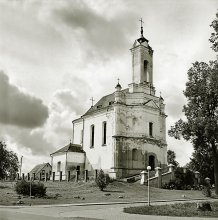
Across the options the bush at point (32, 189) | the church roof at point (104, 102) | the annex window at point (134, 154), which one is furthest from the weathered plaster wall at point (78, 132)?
the bush at point (32, 189)

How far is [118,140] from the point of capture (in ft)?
154

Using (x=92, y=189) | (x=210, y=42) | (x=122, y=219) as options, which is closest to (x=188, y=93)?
(x=210, y=42)

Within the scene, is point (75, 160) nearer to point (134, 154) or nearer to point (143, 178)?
point (134, 154)

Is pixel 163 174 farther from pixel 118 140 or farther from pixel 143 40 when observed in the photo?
pixel 143 40

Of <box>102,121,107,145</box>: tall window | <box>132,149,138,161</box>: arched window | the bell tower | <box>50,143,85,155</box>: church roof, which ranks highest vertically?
the bell tower

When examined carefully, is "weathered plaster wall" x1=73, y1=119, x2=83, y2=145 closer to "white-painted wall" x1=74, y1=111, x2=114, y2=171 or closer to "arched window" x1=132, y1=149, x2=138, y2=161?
"white-painted wall" x1=74, y1=111, x2=114, y2=171

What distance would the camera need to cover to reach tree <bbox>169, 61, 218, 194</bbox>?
32750 mm

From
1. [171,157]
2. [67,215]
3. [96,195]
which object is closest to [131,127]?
[96,195]

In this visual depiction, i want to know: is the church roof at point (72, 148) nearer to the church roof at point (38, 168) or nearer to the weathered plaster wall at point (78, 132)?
the weathered plaster wall at point (78, 132)

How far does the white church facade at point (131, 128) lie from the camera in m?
47.0

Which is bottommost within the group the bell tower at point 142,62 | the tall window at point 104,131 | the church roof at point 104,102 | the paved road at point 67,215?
the paved road at point 67,215

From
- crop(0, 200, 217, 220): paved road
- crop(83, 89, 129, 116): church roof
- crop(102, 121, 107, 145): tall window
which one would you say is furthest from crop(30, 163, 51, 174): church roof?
crop(0, 200, 217, 220): paved road

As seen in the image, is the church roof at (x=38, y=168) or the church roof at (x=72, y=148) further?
the church roof at (x=38, y=168)

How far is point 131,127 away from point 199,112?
16.2 meters
